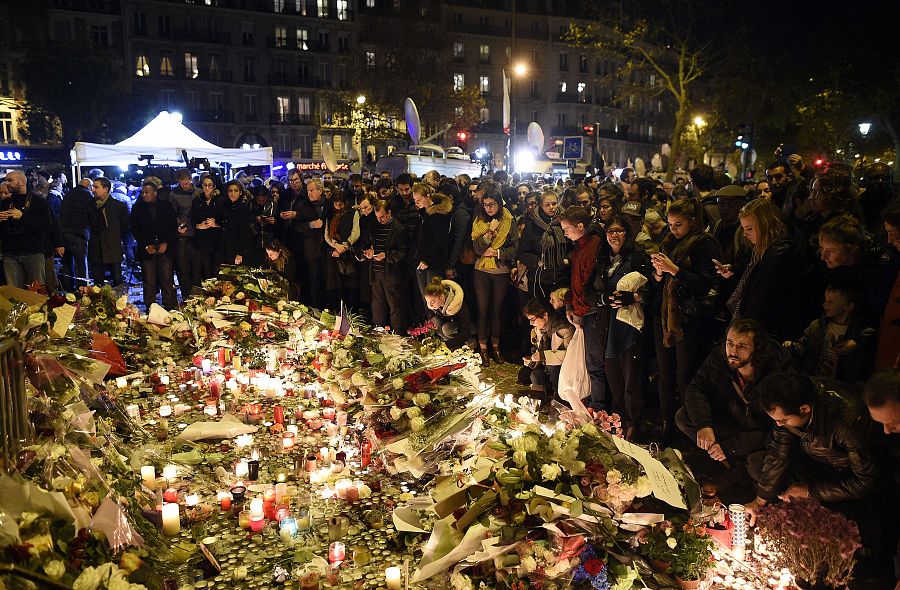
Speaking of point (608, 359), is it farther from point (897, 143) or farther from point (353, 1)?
point (353, 1)

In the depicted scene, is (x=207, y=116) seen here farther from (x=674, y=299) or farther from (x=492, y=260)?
(x=674, y=299)

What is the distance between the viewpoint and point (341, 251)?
30.9 ft

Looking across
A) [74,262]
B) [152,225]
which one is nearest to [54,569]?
[152,225]

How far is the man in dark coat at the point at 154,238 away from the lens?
9.88 m

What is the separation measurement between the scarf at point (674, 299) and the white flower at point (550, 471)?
289 cm

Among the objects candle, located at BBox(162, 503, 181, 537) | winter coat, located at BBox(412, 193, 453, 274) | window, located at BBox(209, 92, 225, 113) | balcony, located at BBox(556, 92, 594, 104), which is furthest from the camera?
balcony, located at BBox(556, 92, 594, 104)

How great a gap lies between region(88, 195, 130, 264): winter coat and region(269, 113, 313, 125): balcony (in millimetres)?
42887

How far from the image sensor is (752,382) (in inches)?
174

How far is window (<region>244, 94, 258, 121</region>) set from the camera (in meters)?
50.8

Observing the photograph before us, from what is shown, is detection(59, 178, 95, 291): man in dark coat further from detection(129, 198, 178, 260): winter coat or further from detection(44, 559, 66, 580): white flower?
detection(44, 559, 66, 580): white flower

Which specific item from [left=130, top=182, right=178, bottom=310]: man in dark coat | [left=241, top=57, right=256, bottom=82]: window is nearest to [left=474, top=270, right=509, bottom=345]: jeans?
[left=130, top=182, right=178, bottom=310]: man in dark coat

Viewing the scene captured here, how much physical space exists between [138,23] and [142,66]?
276 cm

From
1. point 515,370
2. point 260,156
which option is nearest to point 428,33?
point 260,156

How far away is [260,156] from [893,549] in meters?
18.6
